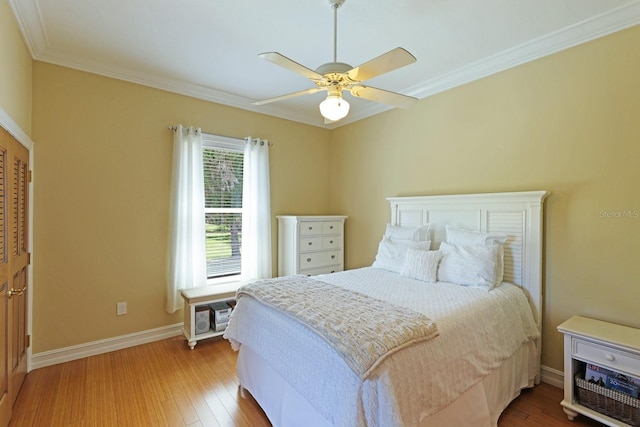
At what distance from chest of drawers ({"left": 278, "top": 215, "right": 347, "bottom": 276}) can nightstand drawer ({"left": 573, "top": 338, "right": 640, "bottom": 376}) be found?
2640 millimetres

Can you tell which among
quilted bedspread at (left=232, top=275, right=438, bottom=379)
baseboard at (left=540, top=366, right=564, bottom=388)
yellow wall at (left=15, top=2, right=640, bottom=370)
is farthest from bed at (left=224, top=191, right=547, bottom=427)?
yellow wall at (left=15, top=2, right=640, bottom=370)

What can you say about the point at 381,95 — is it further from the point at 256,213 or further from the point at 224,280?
the point at 224,280

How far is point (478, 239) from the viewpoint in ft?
8.68

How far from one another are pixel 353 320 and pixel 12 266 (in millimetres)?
2256

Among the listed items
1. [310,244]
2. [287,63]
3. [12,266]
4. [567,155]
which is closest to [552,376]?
[567,155]

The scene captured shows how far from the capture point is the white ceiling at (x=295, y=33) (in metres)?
2.07

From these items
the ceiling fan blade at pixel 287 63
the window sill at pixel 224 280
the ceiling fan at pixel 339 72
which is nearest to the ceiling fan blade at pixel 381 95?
the ceiling fan at pixel 339 72

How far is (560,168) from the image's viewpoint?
240 cm

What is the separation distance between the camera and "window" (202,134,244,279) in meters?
3.58

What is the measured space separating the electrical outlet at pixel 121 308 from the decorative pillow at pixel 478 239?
3.25m

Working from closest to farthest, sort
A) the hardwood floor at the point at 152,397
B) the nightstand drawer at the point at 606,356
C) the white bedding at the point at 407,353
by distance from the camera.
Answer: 1. the white bedding at the point at 407,353
2. the nightstand drawer at the point at 606,356
3. the hardwood floor at the point at 152,397

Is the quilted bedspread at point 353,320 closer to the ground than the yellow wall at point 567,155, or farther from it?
closer to the ground

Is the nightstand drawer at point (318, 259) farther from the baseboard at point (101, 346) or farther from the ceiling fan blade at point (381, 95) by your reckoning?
the ceiling fan blade at point (381, 95)

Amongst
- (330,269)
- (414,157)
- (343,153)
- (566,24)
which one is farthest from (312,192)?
(566,24)
